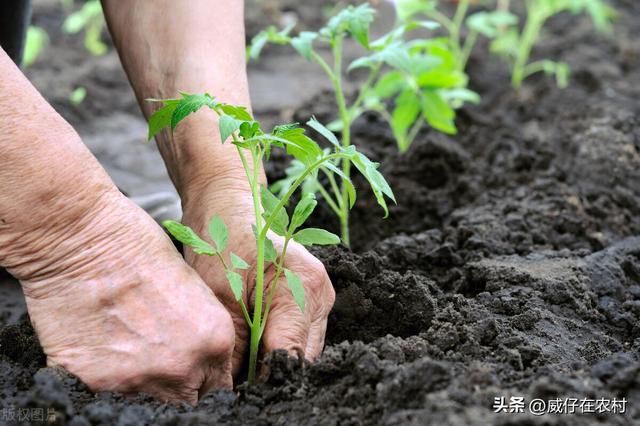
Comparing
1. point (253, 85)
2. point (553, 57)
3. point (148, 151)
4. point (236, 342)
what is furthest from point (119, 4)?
point (553, 57)

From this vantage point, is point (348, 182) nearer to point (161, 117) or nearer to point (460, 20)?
point (161, 117)

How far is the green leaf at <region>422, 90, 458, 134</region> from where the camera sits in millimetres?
2617

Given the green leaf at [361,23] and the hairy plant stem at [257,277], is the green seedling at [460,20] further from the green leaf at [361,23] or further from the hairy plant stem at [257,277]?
the hairy plant stem at [257,277]

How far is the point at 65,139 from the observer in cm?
152

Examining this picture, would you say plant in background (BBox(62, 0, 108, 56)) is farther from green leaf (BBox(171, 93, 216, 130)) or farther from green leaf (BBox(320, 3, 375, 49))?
green leaf (BBox(171, 93, 216, 130))

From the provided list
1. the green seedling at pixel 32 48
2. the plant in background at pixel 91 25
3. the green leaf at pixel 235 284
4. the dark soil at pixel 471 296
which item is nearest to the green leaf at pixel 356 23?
the dark soil at pixel 471 296

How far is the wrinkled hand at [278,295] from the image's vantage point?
61.4 inches

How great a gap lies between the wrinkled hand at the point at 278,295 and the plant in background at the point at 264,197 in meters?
0.03

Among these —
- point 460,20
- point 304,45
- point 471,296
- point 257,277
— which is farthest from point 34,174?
point 460,20

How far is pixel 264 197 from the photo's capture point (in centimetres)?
154

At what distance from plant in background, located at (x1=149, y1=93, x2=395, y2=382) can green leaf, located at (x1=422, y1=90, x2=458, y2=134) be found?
46.8 inches

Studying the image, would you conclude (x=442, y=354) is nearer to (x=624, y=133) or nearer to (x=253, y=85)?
(x=624, y=133)

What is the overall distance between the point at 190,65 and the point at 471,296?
0.93m

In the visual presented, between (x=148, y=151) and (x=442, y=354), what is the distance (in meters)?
2.42
